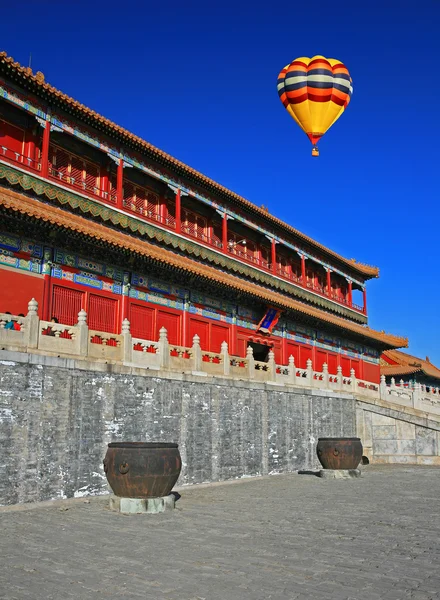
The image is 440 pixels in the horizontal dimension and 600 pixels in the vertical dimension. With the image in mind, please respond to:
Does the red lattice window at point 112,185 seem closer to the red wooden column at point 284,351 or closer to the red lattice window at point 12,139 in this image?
the red lattice window at point 12,139

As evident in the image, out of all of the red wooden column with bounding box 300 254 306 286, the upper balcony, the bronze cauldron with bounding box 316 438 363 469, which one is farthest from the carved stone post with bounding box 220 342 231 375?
the red wooden column with bounding box 300 254 306 286

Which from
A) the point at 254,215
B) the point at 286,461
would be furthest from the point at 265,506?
the point at 254,215

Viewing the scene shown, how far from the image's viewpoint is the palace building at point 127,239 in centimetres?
1492

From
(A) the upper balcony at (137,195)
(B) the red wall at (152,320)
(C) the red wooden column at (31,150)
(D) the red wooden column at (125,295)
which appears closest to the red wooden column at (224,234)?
(A) the upper balcony at (137,195)

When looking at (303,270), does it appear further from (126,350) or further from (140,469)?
(140,469)

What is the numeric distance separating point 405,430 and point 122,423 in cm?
1235

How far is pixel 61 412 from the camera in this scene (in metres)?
11.4

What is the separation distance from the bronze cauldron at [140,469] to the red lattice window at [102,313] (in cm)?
665

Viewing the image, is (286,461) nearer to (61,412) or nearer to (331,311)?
(61,412)

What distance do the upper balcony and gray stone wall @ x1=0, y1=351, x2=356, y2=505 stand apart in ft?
22.1

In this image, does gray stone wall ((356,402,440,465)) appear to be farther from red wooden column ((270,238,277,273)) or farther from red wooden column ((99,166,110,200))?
red wooden column ((99,166,110,200))

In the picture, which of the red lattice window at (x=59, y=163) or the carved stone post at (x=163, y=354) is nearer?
the carved stone post at (x=163, y=354)

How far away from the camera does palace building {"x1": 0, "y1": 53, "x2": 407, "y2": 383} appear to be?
1492 centimetres

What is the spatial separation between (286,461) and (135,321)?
6.17m
